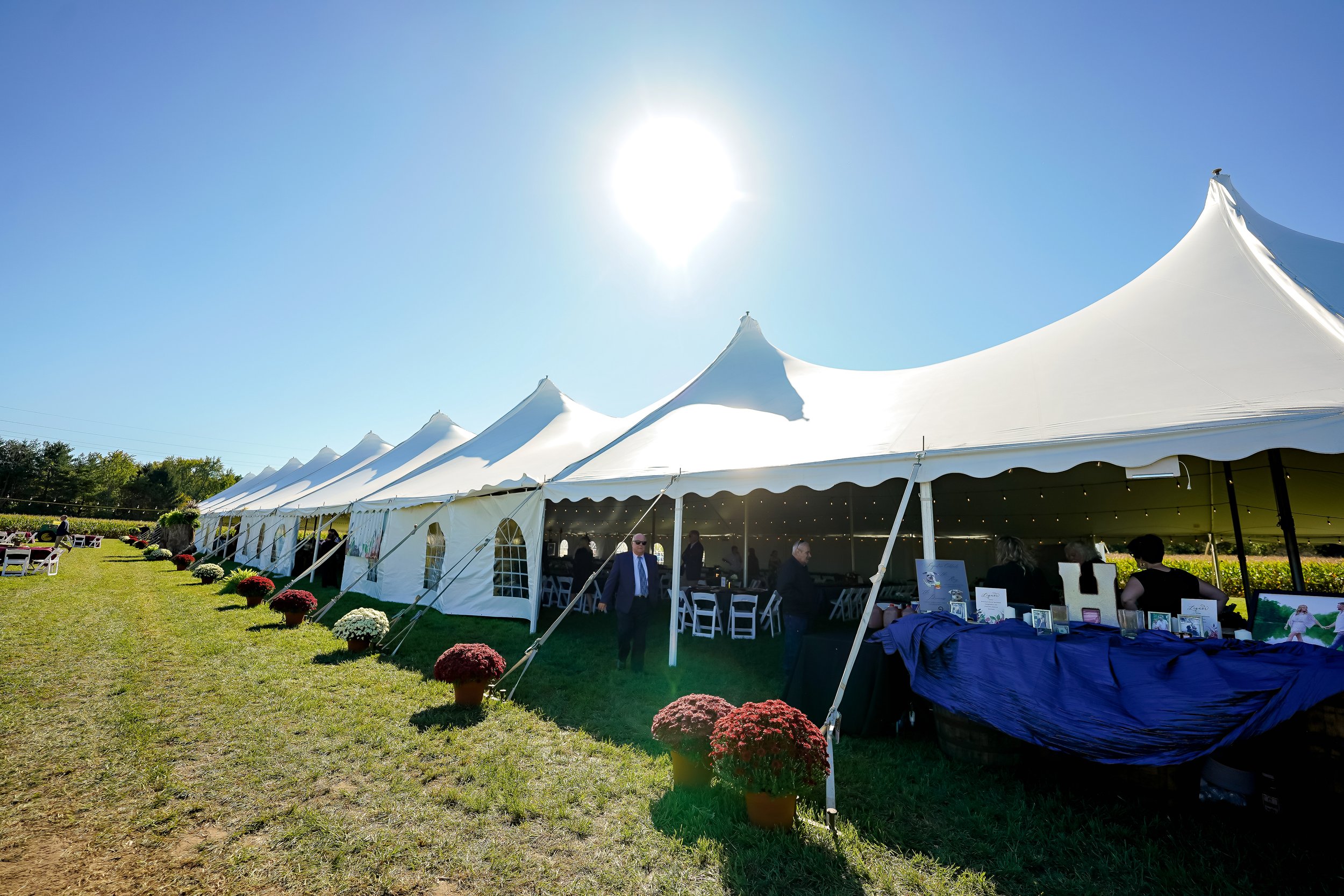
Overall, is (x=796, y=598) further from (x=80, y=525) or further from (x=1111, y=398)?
(x=80, y=525)

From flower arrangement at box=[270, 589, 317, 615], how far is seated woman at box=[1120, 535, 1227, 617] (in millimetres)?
9563

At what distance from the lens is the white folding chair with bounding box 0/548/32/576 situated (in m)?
12.8

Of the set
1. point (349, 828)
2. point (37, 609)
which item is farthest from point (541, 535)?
point (37, 609)

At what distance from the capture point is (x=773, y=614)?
28.1 ft

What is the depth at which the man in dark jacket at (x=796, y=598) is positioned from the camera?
5.18m

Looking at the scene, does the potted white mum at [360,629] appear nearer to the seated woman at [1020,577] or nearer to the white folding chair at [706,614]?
the white folding chair at [706,614]

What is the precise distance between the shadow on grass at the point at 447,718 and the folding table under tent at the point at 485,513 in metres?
2.82

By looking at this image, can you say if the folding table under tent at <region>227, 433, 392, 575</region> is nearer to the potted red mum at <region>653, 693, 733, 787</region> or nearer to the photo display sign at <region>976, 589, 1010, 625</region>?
the potted red mum at <region>653, 693, 733, 787</region>

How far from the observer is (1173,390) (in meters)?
3.89

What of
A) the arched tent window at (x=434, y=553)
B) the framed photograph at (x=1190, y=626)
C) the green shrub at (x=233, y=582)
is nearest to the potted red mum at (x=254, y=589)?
the green shrub at (x=233, y=582)

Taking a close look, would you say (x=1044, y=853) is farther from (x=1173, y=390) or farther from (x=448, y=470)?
(x=448, y=470)

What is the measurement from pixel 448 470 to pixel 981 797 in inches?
384

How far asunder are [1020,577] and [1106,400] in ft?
4.70

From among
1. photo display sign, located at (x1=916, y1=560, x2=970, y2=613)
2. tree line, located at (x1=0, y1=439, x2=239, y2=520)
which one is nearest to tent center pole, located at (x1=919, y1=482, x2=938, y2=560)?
photo display sign, located at (x1=916, y1=560, x2=970, y2=613)
